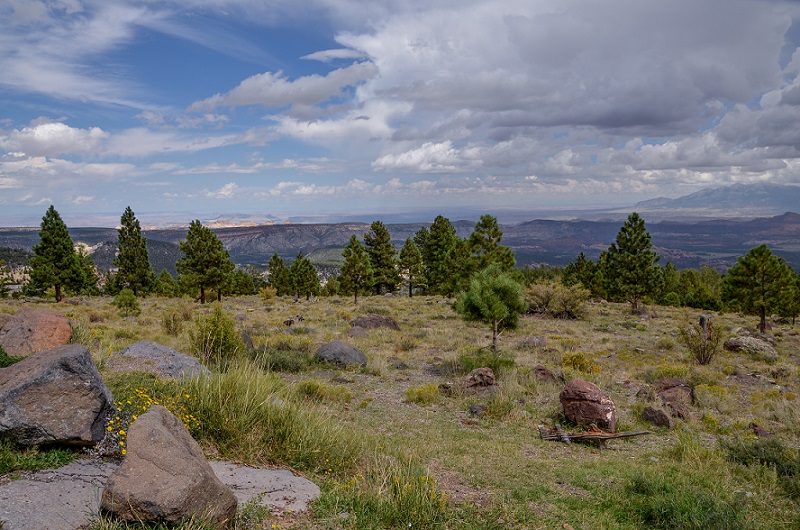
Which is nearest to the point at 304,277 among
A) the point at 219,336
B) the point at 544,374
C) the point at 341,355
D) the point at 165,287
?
the point at 165,287

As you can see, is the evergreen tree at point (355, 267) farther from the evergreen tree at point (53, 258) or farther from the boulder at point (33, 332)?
the boulder at point (33, 332)

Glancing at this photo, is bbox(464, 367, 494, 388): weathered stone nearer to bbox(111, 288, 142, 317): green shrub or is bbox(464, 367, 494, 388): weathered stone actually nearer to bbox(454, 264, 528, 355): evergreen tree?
bbox(454, 264, 528, 355): evergreen tree

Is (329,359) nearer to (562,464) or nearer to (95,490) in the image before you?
(562,464)

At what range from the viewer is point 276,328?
2538 cm

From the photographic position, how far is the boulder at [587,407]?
10750 millimetres

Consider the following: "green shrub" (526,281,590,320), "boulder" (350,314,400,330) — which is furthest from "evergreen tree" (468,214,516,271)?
"boulder" (350,314,400,330)

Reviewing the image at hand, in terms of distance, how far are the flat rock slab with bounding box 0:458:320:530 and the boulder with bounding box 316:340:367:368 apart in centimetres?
1114

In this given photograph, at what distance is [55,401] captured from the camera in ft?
17.0

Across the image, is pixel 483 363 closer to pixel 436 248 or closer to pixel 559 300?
pixel 559 300

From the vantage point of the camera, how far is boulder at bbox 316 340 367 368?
17.1m

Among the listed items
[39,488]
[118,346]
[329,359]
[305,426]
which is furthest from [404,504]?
[118,346]

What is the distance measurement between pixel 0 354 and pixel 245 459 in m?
5.25

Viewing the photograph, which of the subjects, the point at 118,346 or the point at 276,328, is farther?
the point at 276,328

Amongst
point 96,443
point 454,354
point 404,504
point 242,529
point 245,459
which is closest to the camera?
point 242,529
